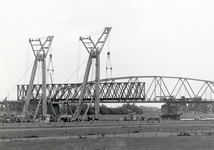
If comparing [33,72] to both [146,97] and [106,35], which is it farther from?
[146,97]

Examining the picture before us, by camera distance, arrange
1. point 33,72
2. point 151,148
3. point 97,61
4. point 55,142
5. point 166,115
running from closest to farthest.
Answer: point 151,148 < point 55,142 < point 97,61 < point 33,72 < point 166,115

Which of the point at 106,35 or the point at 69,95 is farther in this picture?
the point at 69,95

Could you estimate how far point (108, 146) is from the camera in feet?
146

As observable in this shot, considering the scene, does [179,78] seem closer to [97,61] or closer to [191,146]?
[97,61]

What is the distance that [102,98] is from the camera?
16275 centimetres

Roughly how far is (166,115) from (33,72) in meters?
56.3

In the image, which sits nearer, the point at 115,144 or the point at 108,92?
the point at 115,144

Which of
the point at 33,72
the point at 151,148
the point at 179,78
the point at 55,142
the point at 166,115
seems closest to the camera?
the point at 151,148

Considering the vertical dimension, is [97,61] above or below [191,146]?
above

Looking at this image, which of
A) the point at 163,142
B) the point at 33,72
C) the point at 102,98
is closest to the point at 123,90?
the point at 102,98

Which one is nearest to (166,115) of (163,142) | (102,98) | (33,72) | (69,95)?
(102,98)

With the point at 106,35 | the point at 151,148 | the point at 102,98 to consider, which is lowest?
the point at 151,148

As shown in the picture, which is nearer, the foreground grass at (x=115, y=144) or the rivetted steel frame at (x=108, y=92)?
the foreground grass at (x=115, y=144)

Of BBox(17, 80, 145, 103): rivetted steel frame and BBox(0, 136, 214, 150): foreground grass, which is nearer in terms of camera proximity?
BBox(0, 136, 214, 150): foreground grass
